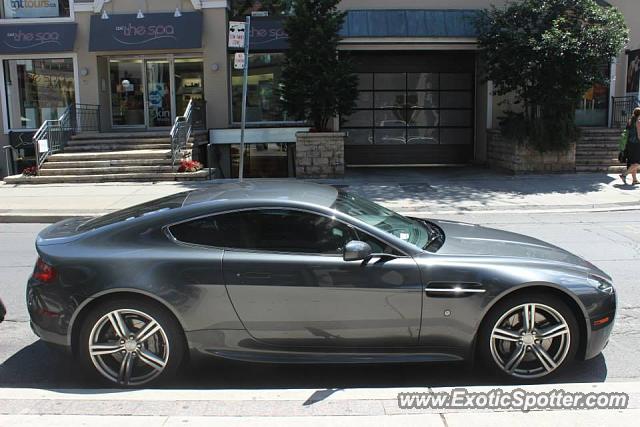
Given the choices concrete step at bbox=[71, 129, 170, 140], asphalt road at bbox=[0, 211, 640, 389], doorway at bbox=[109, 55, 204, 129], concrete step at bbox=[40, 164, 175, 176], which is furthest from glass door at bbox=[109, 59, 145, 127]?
asphalt road at bbox=[0, 211, 640, 389]

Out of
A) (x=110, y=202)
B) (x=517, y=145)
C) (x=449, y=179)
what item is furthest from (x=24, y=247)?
(x=517, y=145)

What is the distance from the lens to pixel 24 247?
29.9 feet

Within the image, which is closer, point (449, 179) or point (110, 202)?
point (110, 202)

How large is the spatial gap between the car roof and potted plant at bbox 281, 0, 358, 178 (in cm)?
1081

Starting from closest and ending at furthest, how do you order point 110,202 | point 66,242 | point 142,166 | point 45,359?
point 66,242, point 45,359, point 110,202, point 142,166

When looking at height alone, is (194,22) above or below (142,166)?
above

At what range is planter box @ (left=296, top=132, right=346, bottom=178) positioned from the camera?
51.7ft

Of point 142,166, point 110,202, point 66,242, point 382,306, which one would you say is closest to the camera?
point 382,306

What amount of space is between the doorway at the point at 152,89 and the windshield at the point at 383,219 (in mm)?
15592

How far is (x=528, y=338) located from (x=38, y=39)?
61.1 ft

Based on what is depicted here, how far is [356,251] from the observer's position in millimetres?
3961

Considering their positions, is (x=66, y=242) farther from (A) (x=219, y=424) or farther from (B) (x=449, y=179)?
(B) (x=449, y=179)

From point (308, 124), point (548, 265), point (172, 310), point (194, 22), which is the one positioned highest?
point (194, 22)

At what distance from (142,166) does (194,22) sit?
5.25m
